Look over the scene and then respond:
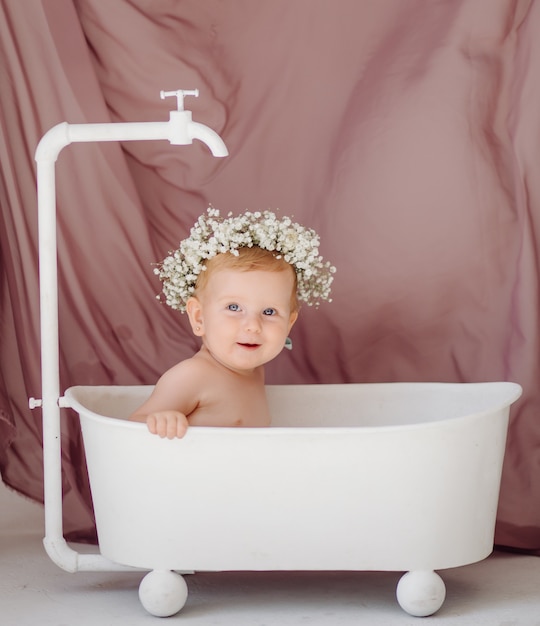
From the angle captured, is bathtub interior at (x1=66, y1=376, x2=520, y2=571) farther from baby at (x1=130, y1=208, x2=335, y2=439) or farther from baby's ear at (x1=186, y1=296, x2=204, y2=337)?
baby's ear at (x1=186, y1=296, x2=204, y2=337)

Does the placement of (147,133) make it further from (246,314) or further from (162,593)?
(162,593)

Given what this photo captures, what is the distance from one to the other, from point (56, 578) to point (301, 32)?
1368mm

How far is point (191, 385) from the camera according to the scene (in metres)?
2.41

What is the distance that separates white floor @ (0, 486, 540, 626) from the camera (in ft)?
7.53

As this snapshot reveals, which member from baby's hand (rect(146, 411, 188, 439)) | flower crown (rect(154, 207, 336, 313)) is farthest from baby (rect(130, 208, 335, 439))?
baby's hand (rect(146, 411, 188, 439))

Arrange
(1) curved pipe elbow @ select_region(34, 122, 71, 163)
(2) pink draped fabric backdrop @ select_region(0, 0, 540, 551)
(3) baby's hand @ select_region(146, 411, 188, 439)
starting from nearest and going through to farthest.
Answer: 1. (3) baby's hand @ select_region(146, 411, 188, 439)
2. (1) curved pipe elbow @ select_region(34, 122, 71, 163)
3. (2) pink draped fabric backdrop @ select_region(0, 0, 540, 551)

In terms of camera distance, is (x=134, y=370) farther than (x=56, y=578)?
Yes

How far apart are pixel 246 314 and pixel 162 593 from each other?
0.57 metres

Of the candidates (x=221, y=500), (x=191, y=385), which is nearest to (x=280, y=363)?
(x=191, y=385)

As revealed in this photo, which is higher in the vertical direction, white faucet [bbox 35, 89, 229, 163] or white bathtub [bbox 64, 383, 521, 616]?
white faucet [bbox 35, 89, 229, 163]

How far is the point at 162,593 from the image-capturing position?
89.7 inches

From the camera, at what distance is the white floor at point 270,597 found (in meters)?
2.29

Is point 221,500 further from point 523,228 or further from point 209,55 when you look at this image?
point 209,55

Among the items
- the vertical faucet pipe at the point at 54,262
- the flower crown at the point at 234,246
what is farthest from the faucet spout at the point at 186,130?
the flower crown at the point at 234,246
